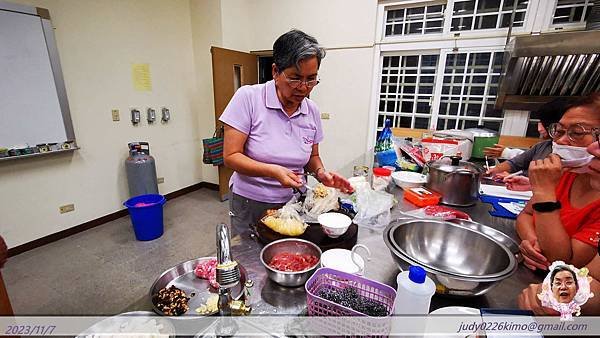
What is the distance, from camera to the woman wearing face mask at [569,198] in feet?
2.70

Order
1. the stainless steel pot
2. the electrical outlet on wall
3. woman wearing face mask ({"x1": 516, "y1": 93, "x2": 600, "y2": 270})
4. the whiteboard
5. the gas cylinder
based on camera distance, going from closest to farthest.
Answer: woman wearing face mask ({"x1": 516, "y1": 93, "x2": 600, "y2": 270})
the stainless steel pot
the whiteboard
the electrical outlet on wall
the gas cylinder

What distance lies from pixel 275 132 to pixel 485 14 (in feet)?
10.1

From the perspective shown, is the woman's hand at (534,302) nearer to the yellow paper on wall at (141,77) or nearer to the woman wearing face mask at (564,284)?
the woman wearing face mask at (564,284)

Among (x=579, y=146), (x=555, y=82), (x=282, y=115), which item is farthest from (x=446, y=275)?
(x=555, y=82)

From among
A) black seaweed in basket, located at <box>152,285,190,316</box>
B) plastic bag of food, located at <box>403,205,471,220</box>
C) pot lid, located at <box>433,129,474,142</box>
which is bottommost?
black seaweed in basket, located at <box>152,285,190,316</box>

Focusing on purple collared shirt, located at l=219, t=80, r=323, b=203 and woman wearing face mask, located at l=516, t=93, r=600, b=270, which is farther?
purple collared shirt, located at l=219, t=80, r=323, b=203

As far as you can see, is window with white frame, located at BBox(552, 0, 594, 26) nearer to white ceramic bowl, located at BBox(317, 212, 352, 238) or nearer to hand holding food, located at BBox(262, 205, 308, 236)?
white ceramic bowl, located at BBox(317, 212, 352, 238)

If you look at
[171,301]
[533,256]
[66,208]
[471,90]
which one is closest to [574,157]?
[533,256]

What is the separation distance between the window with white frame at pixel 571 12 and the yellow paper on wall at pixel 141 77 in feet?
14.7

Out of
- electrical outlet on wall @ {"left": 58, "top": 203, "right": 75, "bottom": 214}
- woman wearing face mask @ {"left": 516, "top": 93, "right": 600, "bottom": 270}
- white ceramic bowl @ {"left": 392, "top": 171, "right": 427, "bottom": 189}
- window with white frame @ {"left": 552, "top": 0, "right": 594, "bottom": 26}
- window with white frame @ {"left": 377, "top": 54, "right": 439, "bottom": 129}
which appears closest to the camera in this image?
woman wearing face mask @ {"left": 516, "top": 93, "right": 600, "bottom": 270}

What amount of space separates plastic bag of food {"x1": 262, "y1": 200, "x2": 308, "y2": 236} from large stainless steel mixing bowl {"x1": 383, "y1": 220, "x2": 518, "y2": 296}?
31 centimetres

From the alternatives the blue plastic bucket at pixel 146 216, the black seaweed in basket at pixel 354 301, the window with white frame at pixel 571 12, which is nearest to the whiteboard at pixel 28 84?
the blue plastic bucket at pixel 146 216

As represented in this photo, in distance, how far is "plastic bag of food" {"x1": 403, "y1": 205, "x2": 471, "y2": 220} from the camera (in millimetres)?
1243

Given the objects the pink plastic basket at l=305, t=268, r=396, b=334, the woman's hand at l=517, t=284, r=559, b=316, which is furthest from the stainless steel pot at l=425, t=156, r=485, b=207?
the pink plastic basket at l=305, t=268, r=396, b=334
